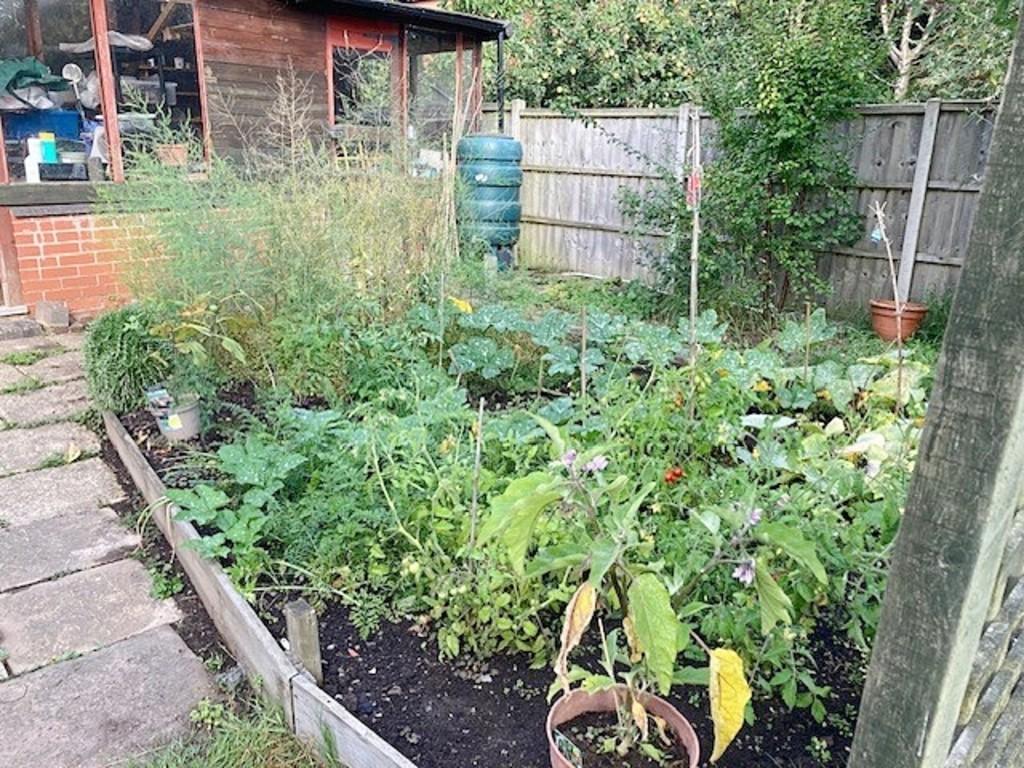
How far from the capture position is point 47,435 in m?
3.45

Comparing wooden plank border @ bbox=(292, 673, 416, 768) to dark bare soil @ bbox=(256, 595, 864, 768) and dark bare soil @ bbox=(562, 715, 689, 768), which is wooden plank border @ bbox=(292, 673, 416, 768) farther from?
dark bare soil @ bbox=(562, 715, 689, 768)

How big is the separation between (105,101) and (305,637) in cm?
483

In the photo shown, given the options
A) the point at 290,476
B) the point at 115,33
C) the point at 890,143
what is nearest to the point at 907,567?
the point at 290,476

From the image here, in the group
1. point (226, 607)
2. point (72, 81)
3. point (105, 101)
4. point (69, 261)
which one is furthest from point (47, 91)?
point (226, 607)

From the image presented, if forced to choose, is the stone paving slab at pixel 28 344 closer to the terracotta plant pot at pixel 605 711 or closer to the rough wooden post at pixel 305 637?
the rough wooden post at pixel 305 637

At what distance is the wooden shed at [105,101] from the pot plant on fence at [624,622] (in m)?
3.03

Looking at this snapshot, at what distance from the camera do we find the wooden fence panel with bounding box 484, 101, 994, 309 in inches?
198

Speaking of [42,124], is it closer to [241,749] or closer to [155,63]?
[155,63]

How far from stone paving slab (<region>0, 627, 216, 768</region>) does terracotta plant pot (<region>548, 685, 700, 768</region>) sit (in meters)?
0.93

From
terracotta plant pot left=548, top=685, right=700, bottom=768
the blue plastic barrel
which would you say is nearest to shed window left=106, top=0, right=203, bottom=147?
the blue plastic barrel

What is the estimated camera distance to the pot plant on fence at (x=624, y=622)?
127 cm

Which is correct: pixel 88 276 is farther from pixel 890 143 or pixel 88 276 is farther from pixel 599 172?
pixel 890 143

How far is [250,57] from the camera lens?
610cm

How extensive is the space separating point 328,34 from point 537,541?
5.94 meters
